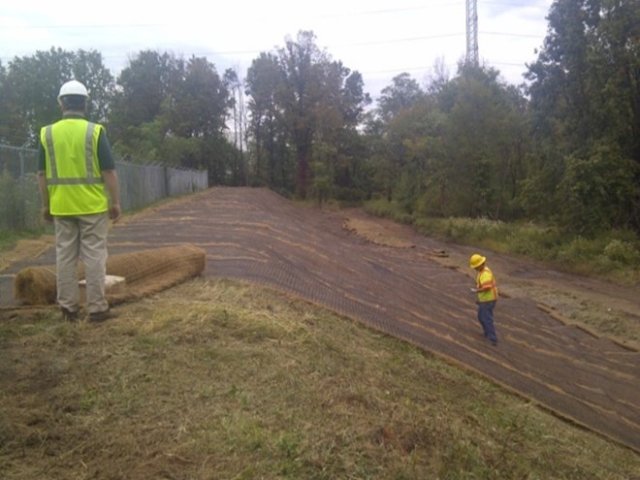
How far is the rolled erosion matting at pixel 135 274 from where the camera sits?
636 cm

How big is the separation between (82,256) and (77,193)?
57 centimetres

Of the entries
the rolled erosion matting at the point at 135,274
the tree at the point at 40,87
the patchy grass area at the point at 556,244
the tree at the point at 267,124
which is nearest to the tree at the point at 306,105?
the tree at the point at 267,124

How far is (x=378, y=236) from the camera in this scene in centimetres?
3153

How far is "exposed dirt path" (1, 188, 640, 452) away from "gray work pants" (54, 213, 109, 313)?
308 centimetres

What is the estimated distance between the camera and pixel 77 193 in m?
5.46

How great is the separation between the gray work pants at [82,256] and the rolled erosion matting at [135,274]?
1.99ft

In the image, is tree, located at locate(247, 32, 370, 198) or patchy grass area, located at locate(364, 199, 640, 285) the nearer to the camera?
patchy grass area, located at locate(364, 199, 640, 285)

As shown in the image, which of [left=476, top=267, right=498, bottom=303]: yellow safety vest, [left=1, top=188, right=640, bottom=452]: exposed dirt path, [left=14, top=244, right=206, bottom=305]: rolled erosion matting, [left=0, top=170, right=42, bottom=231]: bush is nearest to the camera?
[left=14, top=244, right=206, bottom=305]: rolled erosion matting

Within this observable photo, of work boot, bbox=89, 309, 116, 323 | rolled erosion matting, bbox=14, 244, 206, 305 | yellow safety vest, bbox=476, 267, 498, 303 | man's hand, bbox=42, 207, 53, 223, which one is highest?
man's hand, bbox=42, 207, 53, 223

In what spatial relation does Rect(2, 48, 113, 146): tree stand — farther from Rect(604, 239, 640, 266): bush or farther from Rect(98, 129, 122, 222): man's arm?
Rect(98, 129, 122, 222): man's arm

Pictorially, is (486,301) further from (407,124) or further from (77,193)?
(407,124)

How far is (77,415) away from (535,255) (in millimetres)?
22491

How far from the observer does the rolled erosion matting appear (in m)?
6.36

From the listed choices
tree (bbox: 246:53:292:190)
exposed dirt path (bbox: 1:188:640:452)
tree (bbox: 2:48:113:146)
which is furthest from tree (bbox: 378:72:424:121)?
exposed dirt path (bbox: 1:188:640:452)
